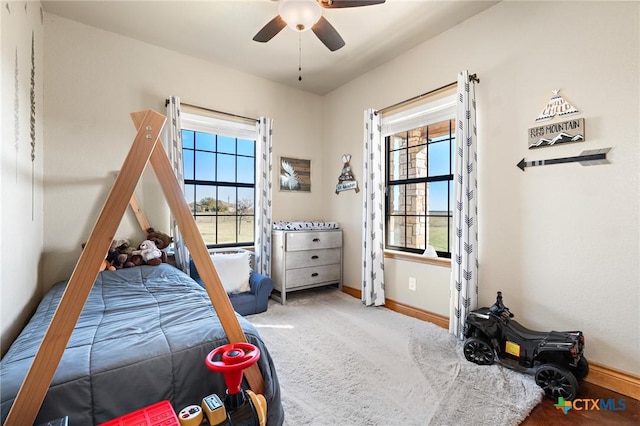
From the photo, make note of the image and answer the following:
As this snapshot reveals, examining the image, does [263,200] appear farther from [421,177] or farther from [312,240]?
[421,177]

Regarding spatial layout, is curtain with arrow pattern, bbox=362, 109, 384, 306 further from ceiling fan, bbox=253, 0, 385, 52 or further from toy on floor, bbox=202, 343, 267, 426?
toy on floor, bbox=202, 343, 267, 426

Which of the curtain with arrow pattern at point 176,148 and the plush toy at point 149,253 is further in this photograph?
the curtain with arrow pattern at point 176,148

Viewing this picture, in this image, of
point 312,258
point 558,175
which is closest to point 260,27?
point 312,258

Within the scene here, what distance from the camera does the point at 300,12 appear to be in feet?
6.31

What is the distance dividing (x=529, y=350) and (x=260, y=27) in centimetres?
334

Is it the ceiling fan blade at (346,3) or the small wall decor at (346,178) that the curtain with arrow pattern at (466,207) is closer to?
the ceiling fan blade at (346,3)

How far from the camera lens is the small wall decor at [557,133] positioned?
193cm

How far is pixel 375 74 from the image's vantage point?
343 cm

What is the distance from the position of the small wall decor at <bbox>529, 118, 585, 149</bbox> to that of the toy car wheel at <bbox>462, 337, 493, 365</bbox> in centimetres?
149

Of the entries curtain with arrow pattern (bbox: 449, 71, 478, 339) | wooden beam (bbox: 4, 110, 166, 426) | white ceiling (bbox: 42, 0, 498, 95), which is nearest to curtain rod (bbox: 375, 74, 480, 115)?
curtain with arrow pattern (bbox: 449, 71, 478, 339)

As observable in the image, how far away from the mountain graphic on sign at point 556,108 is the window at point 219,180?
114 inches

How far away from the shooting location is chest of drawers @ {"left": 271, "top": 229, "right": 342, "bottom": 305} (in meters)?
3.35

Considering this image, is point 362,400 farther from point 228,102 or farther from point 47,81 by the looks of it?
point 47,81

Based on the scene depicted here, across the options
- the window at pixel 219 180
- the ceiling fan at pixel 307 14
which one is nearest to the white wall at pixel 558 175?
the ceiling fan at pixel 307 14
